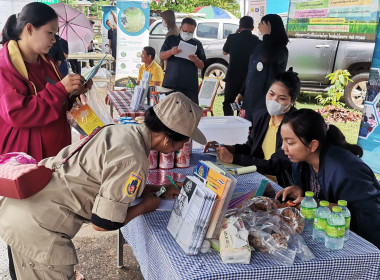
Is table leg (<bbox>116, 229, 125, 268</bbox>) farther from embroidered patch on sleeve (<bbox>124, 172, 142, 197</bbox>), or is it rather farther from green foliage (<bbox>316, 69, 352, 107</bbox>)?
green foliage (<bbox>316, 69, 352, 107</bbox>)

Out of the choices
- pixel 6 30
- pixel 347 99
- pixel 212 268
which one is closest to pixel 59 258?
pixel 212 268

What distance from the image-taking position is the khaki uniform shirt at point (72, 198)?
157 centimetres

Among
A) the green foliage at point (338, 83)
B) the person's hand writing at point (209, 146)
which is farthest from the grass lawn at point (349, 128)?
the person's hand writing at point (209, 146)

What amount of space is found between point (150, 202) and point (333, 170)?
88 cm

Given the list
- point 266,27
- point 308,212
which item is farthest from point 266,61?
point 308,212

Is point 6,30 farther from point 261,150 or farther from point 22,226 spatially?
point 261,150

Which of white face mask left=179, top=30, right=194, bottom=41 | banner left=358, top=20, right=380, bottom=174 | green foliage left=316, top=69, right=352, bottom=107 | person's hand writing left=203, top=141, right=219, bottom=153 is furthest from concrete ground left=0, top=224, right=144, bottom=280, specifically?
green foliage left=316, top=69, right=352, bottom=107

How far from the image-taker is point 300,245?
1.59 meters

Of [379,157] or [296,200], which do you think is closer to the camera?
[296,200]

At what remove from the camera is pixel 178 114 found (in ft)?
5.60

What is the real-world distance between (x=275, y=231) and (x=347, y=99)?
6.88 m

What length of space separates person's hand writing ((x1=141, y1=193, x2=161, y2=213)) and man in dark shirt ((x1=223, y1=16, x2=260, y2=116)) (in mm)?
4904

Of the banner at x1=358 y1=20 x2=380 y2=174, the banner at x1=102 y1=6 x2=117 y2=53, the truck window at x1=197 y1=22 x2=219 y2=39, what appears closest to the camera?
the banner at x1=358 y1=20 x2=380 y2=174

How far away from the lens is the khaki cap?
171cm
